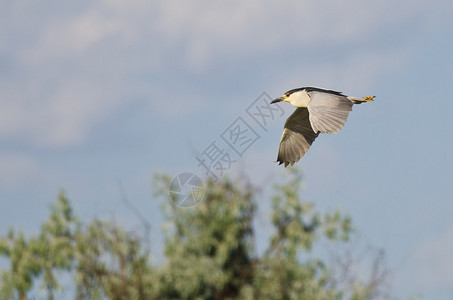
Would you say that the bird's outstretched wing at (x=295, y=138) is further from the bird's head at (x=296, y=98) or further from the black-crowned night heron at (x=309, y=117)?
the bird's head at (x=296, y=98)

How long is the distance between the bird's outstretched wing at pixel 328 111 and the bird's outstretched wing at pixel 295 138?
4.63ft

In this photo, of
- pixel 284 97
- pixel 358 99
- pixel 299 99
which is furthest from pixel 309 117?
pixel 284 97

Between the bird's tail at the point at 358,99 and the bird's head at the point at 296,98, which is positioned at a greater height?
the bird's head at the point at 296,98

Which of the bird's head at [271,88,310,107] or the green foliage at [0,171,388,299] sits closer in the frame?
the green foliage at [0,171,388,299]

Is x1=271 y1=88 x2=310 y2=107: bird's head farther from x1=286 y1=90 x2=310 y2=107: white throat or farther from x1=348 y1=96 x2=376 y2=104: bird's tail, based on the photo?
x1=348 y1=96 x2=376 y2=104: bird's tail

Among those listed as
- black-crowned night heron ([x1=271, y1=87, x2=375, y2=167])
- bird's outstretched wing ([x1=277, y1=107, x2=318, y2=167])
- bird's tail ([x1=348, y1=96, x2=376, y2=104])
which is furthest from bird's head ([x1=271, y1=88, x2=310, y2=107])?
bird's tail ([x1=348, y1=96, x2=376, y2=104])

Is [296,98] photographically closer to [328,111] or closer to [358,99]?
[358,99]

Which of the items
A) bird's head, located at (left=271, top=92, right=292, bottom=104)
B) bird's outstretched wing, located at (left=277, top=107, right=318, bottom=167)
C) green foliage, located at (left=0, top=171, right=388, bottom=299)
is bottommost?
green foliage, located at (left=0, top=171, right=388, bottom=299)

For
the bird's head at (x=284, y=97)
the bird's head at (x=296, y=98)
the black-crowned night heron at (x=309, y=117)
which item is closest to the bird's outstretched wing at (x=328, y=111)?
the black-crowned night heron at (x=309, y=117)

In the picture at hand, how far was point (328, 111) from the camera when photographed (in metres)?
9.59

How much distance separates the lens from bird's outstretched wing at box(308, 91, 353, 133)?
9.23 m

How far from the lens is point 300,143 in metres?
11.7

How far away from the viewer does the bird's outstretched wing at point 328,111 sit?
923 centimetres

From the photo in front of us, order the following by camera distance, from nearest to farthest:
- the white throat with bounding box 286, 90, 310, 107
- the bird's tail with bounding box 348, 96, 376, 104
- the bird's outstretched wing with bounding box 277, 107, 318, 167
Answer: the bird's tail with bounding box 348, 96, 376, 104 < the white throat with bounding box 286, 90, 310, 107 < the bird's outstretched wing with bounding box 277, 107, 318, 167
